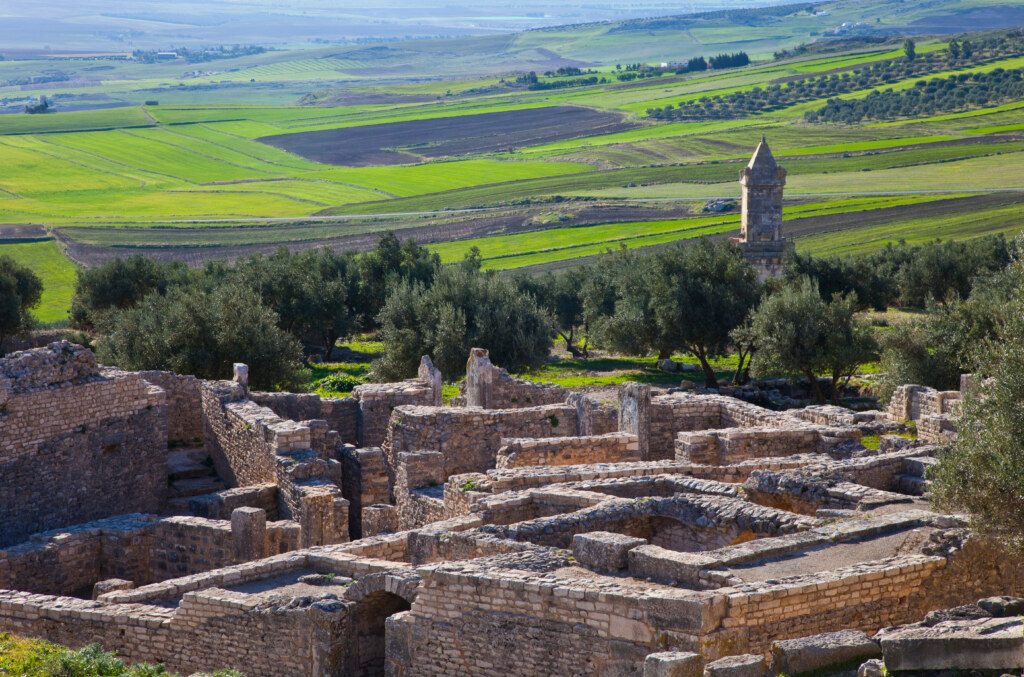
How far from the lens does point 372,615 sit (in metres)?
17.8

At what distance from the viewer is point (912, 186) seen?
12719 cm

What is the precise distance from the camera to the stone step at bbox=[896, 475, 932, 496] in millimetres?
21375

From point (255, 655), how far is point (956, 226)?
9088 cm

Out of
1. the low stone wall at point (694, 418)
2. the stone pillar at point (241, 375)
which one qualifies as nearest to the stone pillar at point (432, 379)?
the stone pillar at point (241, 375)

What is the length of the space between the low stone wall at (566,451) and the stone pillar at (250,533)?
159 inches

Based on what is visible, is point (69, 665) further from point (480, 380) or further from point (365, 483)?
point (480, 380)

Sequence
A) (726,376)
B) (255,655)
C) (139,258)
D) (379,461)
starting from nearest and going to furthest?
1. (255,655)
2. (379,461)
3. (726,376)
4. (139,258)

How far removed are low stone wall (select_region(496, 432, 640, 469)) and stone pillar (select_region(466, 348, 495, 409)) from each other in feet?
15.5

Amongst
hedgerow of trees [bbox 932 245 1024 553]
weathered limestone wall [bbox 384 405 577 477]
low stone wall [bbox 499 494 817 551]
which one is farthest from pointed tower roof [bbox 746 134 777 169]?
hedgerow of trees [bbox 932 245 1024 553]

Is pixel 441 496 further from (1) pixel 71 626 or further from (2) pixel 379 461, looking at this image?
(1) pixel 71 626

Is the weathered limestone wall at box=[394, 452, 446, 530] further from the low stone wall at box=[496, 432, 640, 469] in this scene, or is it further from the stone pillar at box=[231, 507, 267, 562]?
the stone pillar at box=[231, 507, 267, 562]

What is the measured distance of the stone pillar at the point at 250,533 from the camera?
21.6 metres

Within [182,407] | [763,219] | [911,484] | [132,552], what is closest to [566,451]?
[911,484]

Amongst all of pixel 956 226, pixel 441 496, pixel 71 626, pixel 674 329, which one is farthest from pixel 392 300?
pixel 956 226
